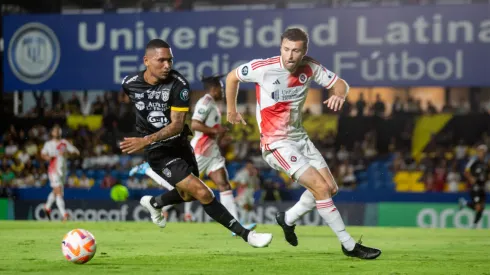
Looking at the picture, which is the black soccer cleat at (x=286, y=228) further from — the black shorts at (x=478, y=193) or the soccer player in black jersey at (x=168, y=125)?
the black shorts at (x=478, y=193)

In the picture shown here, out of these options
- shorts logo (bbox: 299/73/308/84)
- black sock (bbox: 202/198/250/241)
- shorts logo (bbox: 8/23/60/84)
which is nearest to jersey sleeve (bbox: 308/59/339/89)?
shorts logo (bbox: 299/73/308/84)

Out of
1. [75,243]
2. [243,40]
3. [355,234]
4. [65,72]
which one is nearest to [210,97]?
[355,234]

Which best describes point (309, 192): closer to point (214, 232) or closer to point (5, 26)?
point (214, 232)

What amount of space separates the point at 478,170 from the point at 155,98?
41.4 ft

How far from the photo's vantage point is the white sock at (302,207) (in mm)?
10445

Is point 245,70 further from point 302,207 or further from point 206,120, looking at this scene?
point 206,120

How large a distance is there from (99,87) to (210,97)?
9.28 metres

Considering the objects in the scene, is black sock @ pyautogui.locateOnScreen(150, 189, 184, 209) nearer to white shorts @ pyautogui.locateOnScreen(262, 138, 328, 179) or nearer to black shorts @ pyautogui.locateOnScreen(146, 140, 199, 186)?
black shorts @ pyautogui.locateOnScreen(146, 140, 199, 186)

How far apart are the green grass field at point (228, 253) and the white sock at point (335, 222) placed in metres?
0.20

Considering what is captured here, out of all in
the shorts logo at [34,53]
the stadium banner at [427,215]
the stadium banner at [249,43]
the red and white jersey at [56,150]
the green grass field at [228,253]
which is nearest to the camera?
the green grass field at [228,253]

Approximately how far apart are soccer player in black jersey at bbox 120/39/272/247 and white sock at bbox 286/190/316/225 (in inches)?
27.3

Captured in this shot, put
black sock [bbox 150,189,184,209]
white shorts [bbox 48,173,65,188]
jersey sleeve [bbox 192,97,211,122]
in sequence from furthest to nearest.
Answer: white shorts [bbox 48,173,65,188] → jersey sleeve [bbox 192,97,211,122] → black sock [bbox 150,189,184,209]

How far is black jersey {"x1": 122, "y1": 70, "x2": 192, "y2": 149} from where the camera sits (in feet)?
34.2

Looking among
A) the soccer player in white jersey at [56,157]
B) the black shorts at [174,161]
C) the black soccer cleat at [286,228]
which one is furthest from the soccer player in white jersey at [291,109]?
the soccer player in white jersey at [56,157]
